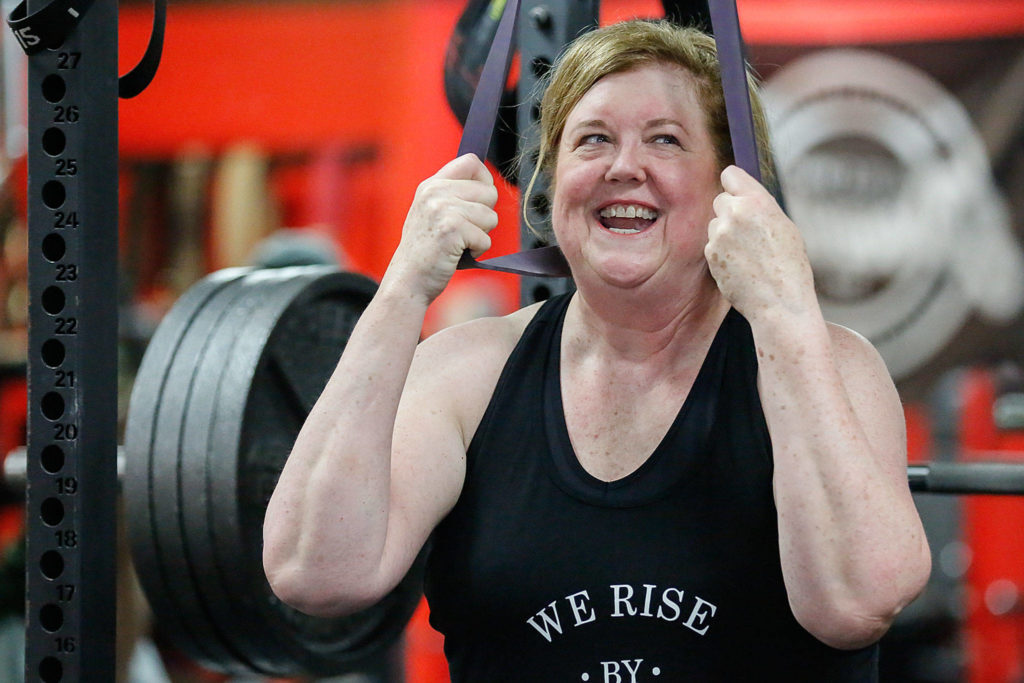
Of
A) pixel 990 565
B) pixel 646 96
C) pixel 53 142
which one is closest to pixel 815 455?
pixel 646 96

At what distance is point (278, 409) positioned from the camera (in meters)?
1.79

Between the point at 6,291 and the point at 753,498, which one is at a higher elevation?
the point at 6,291

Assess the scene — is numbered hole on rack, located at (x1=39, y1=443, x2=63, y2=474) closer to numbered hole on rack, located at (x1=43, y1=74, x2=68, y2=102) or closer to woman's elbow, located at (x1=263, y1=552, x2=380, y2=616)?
woman's elbow, located at (x1=263, y1=552, x2=380, y2=616)

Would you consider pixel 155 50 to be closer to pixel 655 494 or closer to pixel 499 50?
pixel 499 50

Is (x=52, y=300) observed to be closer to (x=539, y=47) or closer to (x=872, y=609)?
(x=539, y=47)

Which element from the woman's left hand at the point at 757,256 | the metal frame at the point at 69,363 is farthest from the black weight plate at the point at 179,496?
the woman's left hand at the point at 757,256

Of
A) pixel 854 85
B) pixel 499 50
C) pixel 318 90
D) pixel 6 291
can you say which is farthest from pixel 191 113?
pixel 499 50

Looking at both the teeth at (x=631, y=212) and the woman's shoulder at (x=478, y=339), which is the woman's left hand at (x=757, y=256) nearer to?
the teeth at (x=631, y=212)

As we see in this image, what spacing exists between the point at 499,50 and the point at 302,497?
2.01ft

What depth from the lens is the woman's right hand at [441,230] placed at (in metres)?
1.27

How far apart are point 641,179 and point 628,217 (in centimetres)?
5

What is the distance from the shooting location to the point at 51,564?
136cm

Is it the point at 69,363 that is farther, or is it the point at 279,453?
the point at 279,453

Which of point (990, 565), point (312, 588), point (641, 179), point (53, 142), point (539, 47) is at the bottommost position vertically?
point (990, 565)
